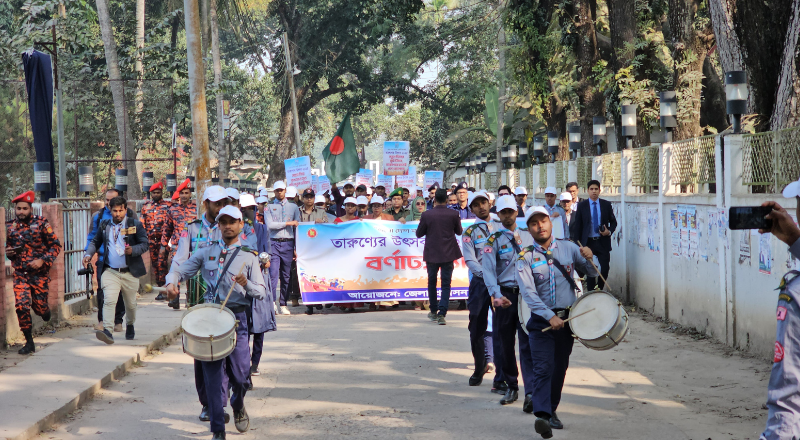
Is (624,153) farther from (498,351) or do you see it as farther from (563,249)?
(563,249)

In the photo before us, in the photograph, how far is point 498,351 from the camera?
8.48m

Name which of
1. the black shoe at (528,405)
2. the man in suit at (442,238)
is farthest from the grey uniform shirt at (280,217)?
the black shoe at (528,405)

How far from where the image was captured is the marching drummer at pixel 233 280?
6891 mm

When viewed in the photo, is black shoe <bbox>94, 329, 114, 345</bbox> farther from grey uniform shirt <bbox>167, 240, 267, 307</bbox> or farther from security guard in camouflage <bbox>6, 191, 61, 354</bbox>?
grey uniform shirt <bbox>167, 240, 267, 307</bbox>

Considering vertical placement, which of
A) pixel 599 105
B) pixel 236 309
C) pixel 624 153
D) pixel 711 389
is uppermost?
pixel 599 105

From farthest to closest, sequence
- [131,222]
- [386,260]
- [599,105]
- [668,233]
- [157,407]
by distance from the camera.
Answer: [599,105] → [386,260] → [668,233] → [131,222] → [157,407]

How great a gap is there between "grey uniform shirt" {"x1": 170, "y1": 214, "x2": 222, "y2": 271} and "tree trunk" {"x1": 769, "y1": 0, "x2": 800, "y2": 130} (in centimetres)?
689

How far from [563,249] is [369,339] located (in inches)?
226

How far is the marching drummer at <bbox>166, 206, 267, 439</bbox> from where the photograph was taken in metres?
6.89

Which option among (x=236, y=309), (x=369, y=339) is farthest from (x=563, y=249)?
(x=369, y=339)

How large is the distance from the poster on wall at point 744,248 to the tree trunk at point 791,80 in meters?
1.38

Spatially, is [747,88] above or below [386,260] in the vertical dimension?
above

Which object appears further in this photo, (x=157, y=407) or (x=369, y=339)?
(x=369, y=339)

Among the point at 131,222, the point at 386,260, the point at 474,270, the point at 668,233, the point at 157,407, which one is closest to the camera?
the point at 157,407
